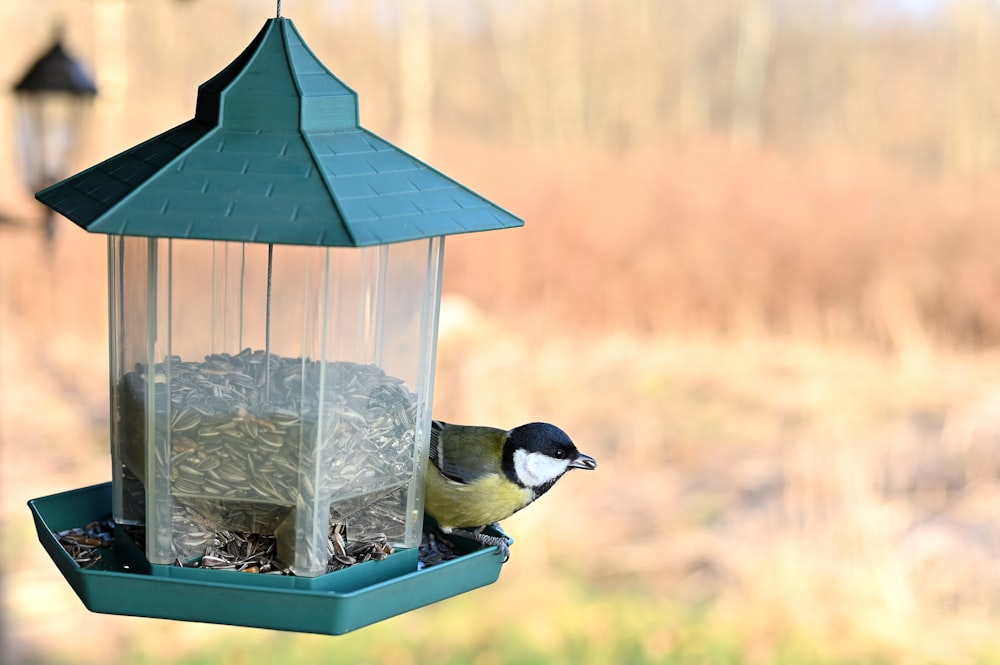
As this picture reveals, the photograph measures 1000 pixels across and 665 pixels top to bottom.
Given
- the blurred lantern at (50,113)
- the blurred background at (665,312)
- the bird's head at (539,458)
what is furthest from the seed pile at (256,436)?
the blurred lantern at (50,113)

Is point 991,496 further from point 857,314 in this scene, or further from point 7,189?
point 7,189

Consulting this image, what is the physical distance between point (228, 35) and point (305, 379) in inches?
Answer: 372

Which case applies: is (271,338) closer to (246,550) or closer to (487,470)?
(246,550)

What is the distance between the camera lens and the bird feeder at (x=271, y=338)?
5.86 ft

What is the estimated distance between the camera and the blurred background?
6191 millimetres

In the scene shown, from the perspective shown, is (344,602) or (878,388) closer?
(344,602)

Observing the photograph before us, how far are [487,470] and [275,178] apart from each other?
92cm

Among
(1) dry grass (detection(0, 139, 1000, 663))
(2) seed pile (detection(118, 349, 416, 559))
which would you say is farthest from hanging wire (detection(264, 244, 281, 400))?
(1) dry grass (detection(0, 139, 1000, 663))

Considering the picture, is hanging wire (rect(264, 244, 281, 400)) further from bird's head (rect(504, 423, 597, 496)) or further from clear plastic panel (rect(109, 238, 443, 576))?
bird's head (rect(504, 423, 597, 496))

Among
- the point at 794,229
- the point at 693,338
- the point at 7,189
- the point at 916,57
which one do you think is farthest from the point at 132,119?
the point at 916,57

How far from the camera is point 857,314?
360 inches

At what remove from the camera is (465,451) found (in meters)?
2.43

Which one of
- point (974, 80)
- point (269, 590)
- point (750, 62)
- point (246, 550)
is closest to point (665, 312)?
point (750, 62)

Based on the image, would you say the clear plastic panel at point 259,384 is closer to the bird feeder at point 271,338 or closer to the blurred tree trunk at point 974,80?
the bird feeder at point 271,338
